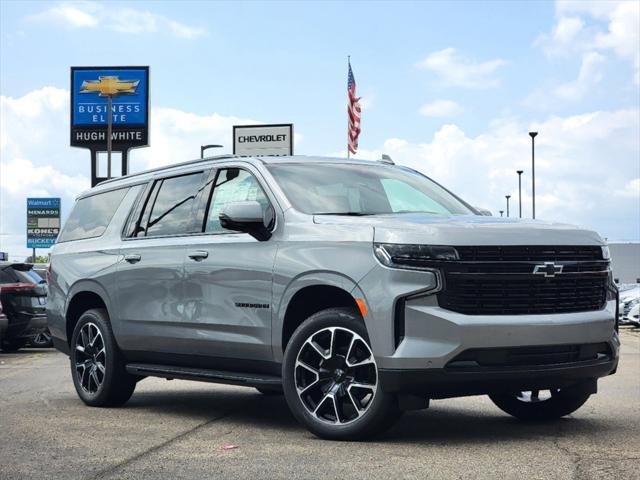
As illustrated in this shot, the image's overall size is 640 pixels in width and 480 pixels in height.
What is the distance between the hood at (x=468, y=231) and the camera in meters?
6.35

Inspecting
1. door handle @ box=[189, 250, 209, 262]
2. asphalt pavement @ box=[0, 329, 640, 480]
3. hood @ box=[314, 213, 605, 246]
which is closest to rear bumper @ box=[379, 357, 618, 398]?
asphalt pavement @ box=[0, 329, 640, 480]

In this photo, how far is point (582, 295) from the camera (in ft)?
22.4

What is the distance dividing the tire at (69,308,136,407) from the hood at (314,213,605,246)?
285cm

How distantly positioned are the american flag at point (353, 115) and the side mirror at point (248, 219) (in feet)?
115

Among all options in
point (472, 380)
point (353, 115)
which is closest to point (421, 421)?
point (472, 380)

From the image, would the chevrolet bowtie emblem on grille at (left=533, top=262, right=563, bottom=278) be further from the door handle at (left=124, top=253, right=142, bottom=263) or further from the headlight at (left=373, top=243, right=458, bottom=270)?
the door handle at (left=124, top=253, right=142, bottom=263)

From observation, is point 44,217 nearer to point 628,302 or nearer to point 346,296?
point 628,302

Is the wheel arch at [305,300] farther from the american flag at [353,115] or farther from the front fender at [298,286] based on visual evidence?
the american flag at [353,115]

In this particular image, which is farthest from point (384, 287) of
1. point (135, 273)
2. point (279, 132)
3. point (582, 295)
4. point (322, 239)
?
point (279, 132)

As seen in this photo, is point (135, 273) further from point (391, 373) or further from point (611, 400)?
point (611, 400)

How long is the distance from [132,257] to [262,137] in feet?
127

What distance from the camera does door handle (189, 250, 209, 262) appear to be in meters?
7.83

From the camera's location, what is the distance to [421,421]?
778 centimetres

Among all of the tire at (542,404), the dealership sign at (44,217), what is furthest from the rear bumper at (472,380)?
the dealership sign at (44,217)
